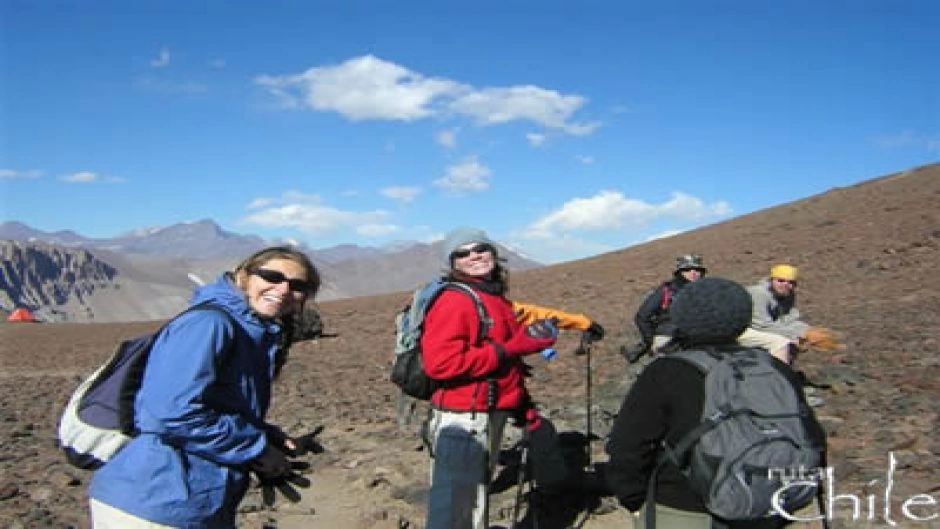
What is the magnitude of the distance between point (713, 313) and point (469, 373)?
176 centimetres

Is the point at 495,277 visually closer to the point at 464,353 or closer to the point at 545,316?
the point at 464,353

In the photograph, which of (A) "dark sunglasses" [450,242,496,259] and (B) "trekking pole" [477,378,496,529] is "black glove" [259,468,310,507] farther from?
(A) "dark sunglasses" [450,242,496,259]

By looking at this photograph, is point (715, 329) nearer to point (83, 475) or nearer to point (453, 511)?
point (453, 511)

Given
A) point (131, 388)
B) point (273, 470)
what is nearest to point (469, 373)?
point (273, 470)

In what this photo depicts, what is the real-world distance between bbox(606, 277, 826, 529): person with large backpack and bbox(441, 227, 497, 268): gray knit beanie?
5.56 feet

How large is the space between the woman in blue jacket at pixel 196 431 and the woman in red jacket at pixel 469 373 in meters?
1.49

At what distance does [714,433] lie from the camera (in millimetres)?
3000

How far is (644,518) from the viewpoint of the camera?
3402 millimetres

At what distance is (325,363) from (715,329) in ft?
52.1

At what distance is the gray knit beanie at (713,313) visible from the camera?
127 inches

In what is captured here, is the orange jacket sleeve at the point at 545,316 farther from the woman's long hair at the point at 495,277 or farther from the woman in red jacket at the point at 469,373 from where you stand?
the woman in red jacket at the point at 469,373

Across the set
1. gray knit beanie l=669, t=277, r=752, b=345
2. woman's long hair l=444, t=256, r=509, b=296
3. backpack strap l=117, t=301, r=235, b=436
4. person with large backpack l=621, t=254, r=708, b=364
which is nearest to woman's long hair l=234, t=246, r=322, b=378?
backpack strap l=117, t=301, r=235, b=436

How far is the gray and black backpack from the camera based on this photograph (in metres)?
2.97

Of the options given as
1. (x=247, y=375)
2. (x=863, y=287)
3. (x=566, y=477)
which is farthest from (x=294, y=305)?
(x=863, y=287)
